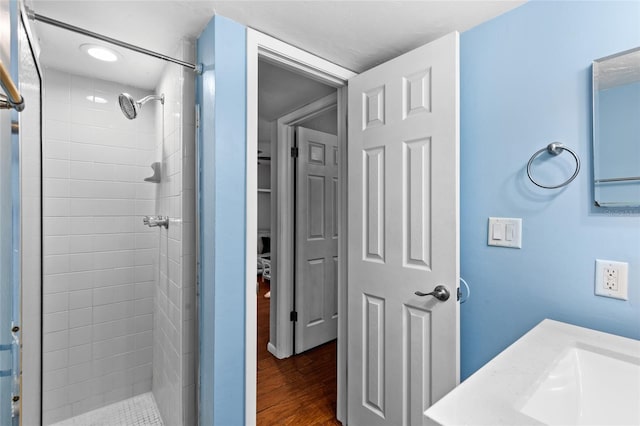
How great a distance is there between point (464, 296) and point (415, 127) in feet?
2.68

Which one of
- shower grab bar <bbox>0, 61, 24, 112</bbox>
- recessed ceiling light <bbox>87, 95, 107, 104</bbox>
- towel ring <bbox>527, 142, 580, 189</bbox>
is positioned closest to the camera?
shower grab bar <bbox>0, 61, 24, 112</bbox>

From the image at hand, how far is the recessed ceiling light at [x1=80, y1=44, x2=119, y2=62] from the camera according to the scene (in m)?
1.51

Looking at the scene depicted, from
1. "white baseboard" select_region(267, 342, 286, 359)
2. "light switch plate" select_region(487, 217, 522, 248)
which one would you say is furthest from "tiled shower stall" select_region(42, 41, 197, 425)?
"light switch plate" select_region(487, 217, 522, 248)

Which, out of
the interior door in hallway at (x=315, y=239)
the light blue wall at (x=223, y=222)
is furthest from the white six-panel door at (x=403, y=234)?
the interior door in hallway at (x=315, y=239)

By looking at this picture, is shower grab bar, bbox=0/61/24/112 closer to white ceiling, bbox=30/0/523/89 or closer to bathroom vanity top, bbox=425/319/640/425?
white ceiling, bbox=30/0/523/89

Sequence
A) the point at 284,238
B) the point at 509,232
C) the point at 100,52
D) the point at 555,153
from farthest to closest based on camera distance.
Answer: the point at 284,238 → the point at 100,52 → the point at 509,232 → the point at 555,153

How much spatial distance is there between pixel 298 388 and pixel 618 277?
1963mm

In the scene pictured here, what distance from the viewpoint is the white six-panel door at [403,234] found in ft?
4.22

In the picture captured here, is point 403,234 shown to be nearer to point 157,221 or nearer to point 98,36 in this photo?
point 157,221

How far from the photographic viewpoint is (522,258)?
1.24 metres

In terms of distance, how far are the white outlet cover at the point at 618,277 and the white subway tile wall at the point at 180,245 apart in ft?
5.37

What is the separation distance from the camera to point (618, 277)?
1.01 meters

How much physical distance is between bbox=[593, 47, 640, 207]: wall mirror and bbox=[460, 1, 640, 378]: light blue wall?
3cm

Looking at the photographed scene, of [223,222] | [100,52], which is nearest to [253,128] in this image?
[223,222]
